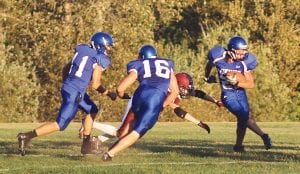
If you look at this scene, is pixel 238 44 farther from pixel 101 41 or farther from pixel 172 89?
pixel 101 41

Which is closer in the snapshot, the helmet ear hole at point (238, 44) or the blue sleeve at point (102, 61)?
the blue sleeve at point (102, 61)

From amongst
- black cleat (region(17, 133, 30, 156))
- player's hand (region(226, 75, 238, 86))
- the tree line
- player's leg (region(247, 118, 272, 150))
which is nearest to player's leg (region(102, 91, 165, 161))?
black cleat (region(17, 133, 30, 156))

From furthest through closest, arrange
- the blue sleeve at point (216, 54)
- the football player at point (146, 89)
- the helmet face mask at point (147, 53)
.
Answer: the blue sleeve at point (216, 54)
the helmet face mask at point (147, 53)
the football player at point (146, 89)

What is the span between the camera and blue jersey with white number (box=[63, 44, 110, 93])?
11.7 meters

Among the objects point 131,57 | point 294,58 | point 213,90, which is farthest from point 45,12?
point 294,58

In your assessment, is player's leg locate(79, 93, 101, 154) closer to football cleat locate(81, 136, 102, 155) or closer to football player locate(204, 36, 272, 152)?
football cleat locate(81, 136, 102, 155)

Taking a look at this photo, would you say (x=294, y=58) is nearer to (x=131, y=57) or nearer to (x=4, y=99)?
(x=131, y=57)

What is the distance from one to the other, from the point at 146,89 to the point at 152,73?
0.69 feet

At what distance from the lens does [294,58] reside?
4384cm

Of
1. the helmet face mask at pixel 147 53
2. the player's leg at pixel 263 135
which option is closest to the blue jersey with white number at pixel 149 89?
the helmet face mask at pixel 147 53

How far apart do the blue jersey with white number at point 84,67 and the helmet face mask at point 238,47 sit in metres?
2.07

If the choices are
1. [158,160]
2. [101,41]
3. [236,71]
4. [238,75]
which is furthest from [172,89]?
[236,71]

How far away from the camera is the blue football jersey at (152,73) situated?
10922mm

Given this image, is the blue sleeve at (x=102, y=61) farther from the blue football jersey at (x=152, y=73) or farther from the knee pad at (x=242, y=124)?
the knee pad at (x=242, y=124)
